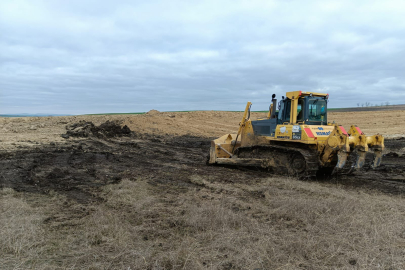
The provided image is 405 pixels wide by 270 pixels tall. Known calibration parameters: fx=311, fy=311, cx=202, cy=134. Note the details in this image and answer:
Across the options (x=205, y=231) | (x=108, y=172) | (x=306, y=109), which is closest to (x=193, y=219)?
(x=205, y=231)

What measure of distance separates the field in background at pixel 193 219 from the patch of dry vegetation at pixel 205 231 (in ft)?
0.06

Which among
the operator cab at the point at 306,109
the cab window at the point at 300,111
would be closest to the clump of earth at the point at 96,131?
the operator cab at the point at 306,109

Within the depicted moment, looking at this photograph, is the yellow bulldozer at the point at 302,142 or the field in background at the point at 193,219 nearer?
the field in background at the point at 193,219

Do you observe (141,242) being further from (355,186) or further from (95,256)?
(355,186)

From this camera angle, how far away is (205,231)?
16.1ft

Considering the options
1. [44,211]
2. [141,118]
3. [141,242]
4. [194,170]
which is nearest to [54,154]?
[194,170]

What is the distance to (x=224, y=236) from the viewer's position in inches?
180

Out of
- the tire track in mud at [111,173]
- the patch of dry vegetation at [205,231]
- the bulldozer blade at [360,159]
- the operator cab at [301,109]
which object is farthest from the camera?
the operator cab at [301,109]

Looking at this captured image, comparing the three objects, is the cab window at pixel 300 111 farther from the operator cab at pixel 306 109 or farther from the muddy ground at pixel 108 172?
the muddy ground at pixel 108 172

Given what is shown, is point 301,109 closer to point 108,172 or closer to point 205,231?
point 205,231

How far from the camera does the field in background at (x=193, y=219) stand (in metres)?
3.93

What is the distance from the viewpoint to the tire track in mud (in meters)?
8.20

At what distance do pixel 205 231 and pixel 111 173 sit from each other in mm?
5896

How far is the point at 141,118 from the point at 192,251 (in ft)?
85.2
